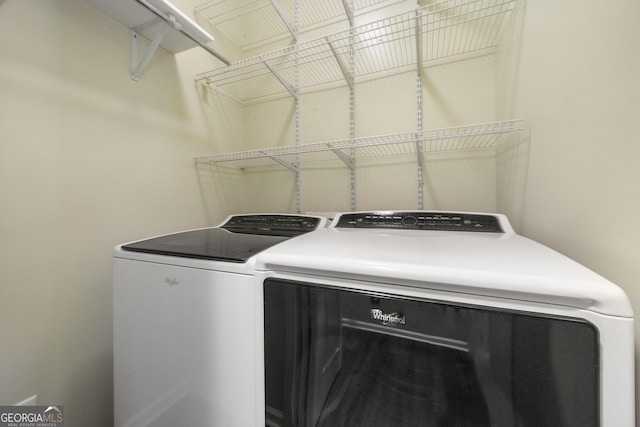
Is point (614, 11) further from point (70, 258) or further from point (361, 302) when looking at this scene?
point (70, 258)

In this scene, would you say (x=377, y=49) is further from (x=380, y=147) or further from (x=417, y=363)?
(x=417, y=363)

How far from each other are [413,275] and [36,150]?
52.2 inches

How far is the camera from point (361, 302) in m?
0.55

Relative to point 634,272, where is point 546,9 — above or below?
above

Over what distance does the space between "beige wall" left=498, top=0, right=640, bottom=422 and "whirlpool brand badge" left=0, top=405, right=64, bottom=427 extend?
5.80 feet

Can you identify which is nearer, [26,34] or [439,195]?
[26,34]

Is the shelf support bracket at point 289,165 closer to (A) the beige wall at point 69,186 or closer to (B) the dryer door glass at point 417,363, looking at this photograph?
(A) the beige wall at point 69,186

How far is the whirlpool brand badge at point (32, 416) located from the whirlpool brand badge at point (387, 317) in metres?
1.28

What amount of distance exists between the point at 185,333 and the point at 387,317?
2.12ft

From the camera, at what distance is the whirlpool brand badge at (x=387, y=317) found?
519mm

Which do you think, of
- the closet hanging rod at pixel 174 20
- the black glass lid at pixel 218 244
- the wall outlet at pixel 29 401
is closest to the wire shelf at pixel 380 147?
the black glass lid at pixel 218 244

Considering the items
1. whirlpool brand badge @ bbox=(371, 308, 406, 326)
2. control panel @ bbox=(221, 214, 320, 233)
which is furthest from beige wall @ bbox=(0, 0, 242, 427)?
whirlpool brand badge @ bbox=(371, 308, 406, 326)

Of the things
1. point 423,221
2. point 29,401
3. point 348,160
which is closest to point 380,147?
point 348,160

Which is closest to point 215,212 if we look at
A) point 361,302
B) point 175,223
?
point 175,223
